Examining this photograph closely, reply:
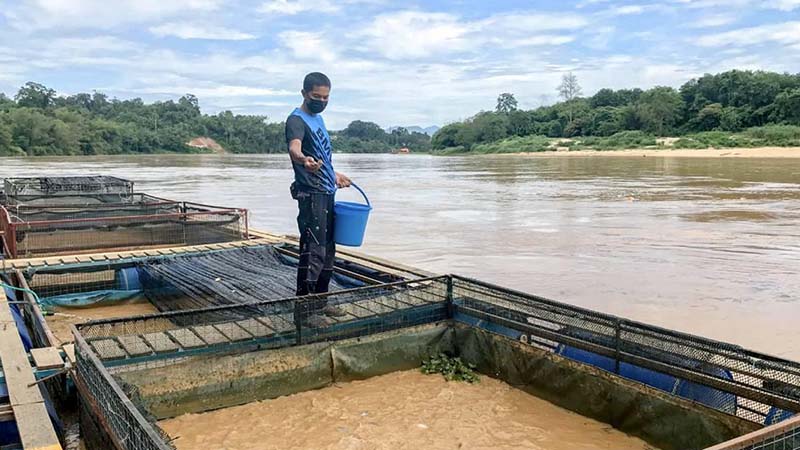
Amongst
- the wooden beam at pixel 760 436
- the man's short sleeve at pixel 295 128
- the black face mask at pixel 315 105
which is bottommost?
the wooden beam at pixel 760 436

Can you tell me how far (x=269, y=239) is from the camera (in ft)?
27.7

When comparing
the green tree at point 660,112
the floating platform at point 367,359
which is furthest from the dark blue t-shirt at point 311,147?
the green tree at point 660,112

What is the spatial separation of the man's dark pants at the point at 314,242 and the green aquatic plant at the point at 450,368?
905 mm

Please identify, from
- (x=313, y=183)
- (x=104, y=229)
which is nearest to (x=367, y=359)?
(x=313, y=183)

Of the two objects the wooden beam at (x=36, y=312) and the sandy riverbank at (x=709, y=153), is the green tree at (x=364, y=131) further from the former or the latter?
the wooden beam at (x=36, y=312)

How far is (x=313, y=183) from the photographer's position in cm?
454

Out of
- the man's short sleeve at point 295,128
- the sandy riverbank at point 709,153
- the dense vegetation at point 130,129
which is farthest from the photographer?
the dense vegetation at point 130,129

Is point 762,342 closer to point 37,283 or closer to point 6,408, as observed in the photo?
point 6,408

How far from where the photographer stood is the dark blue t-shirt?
14.6 ft

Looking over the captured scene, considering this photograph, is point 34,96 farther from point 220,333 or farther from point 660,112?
point 220,333

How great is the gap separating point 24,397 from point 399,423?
194 cm

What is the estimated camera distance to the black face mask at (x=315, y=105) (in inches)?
176

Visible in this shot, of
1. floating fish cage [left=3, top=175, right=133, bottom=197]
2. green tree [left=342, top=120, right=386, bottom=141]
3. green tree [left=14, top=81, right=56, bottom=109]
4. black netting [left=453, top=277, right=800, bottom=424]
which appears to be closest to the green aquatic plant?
black netting [left=453, top=277, right=800, bottom=424]

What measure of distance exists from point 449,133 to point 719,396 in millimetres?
112882
